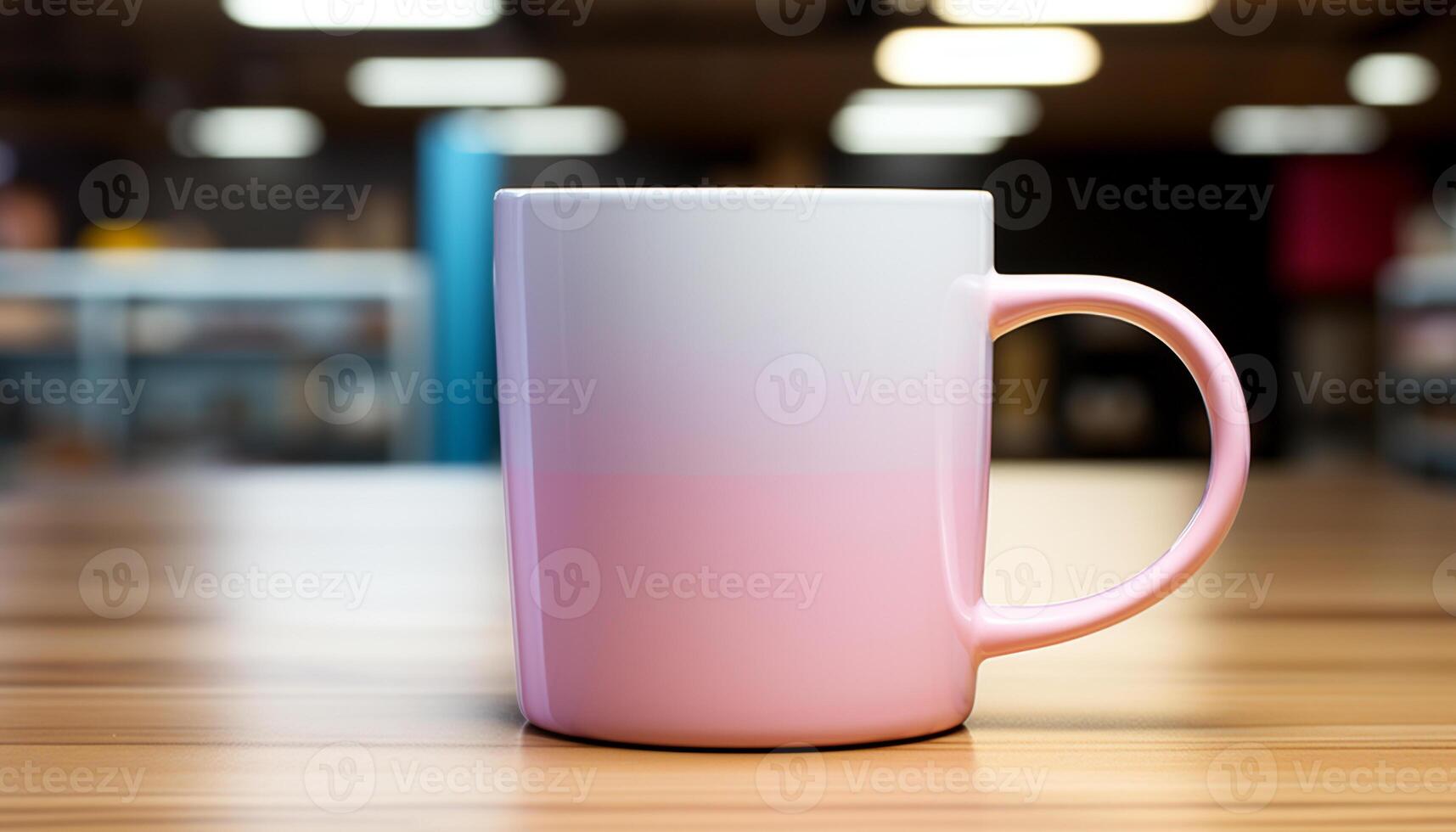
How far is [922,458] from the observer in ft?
1.15

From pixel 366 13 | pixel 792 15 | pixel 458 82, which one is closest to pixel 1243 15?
pixel 792 15

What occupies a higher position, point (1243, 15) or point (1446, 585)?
point (1243, 15)

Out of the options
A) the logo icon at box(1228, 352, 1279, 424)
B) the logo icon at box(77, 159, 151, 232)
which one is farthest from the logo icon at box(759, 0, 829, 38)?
the logo icon at box(1228, 352, 1279, 424)

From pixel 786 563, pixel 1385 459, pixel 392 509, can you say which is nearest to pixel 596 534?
pixel 786 563

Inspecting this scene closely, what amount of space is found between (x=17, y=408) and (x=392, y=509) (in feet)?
18.9

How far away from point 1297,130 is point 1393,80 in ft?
4.45

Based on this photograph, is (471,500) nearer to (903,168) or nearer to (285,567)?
(285,567)

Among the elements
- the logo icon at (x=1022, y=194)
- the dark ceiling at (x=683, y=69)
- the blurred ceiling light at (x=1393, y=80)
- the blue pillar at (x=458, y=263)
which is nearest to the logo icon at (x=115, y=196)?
the dark ceiling at (x=683, y=69)

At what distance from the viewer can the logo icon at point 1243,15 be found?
340 cm

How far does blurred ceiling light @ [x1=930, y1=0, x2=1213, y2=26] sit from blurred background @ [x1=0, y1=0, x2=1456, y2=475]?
0.04 ft

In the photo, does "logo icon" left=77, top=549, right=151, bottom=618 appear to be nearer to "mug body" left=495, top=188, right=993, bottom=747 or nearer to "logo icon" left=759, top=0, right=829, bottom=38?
"mug body" left=495, top=188, right=993, bottom=747

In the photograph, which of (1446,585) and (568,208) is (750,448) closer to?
(568,208)

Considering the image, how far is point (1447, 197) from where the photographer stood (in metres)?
6.74

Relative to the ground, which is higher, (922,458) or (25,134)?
(25,134)
